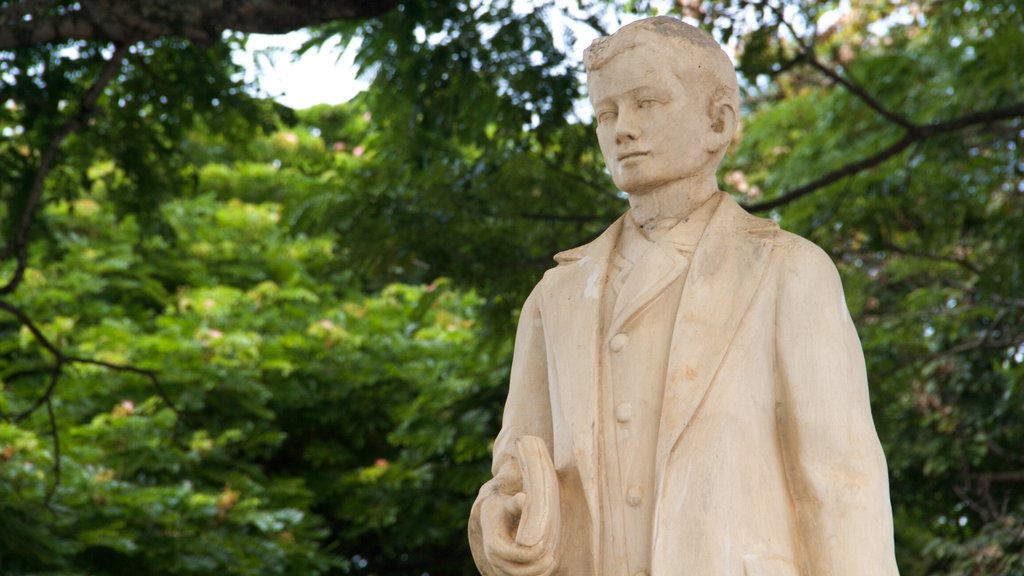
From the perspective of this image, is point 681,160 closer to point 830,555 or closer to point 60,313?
point 830,555

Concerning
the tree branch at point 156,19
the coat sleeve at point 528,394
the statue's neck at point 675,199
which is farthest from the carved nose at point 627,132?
the tree branch at point 156,19

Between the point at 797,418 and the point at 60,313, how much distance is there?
11976 millimetres

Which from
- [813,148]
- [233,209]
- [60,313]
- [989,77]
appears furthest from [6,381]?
[989,77]

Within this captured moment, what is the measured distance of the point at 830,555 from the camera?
4227 mm

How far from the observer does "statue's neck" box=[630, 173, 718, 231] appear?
479 centimetres

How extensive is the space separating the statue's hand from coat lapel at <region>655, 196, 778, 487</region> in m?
0.29

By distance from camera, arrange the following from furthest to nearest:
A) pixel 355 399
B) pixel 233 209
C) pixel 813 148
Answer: pixel 233 209 → pixel 355 399 → pixel 813 148

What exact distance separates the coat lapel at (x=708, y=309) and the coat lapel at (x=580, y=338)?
199mm

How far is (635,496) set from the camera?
4426mm

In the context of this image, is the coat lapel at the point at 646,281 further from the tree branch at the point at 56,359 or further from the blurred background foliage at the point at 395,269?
the tree branch at the point at 56,359

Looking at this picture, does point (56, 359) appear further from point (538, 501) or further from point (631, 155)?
point (538, 501)

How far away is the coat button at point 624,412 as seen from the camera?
4496mm

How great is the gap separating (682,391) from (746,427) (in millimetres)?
185

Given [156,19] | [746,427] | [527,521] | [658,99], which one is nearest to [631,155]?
[658,99]
